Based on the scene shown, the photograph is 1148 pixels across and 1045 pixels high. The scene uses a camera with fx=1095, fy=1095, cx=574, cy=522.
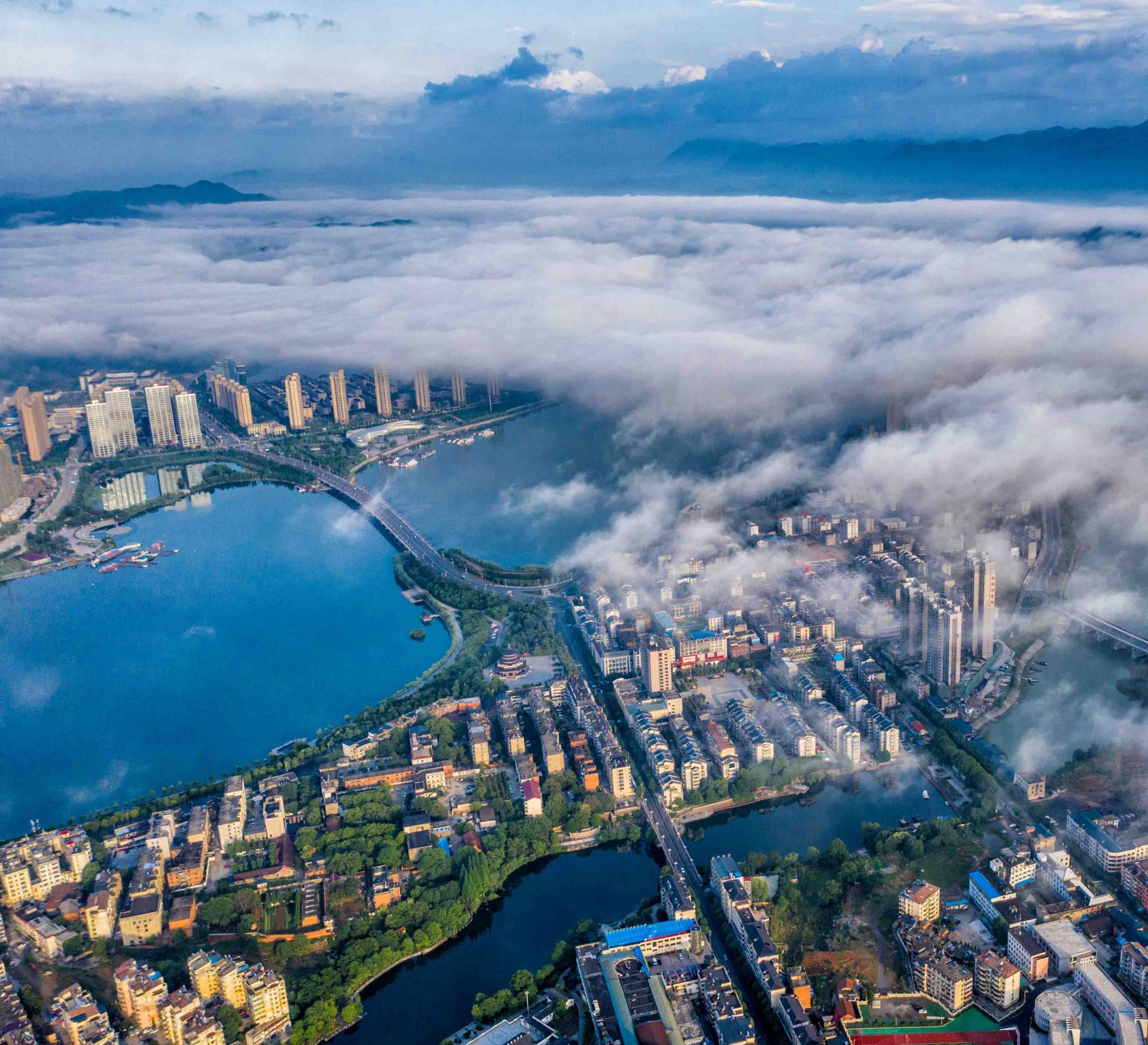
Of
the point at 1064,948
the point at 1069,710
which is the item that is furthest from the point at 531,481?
the point at 1064,948

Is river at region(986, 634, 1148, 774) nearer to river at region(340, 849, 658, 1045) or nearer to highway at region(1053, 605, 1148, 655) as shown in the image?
highway at region(1053, 605, 1148, 655)

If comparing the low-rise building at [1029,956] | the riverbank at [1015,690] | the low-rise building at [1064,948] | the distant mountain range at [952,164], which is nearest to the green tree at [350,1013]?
the low-rise building at [1029,956]

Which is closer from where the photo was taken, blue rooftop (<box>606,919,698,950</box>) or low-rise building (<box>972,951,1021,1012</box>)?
low-rise building (<box>972,951,1021,1012</box>)

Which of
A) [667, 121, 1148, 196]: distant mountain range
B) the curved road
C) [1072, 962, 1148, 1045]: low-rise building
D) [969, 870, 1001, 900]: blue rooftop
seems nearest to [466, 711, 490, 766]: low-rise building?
the curved road

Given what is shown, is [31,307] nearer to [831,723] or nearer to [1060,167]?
[831,723]

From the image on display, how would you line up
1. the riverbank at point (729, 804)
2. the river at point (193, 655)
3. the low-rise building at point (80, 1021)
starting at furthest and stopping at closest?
the river at point (193, 655), the riverbank at point (729, 804), the low-rise building at point (80, 1021)

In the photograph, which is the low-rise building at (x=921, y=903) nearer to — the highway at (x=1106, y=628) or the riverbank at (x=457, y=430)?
the highway at (x=1106, y=628)

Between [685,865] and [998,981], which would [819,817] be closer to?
[685,865]
